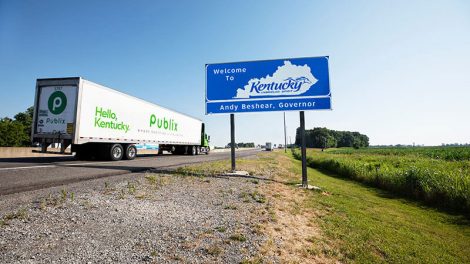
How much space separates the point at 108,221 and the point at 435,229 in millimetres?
9215

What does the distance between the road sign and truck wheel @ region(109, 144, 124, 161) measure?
794 cm

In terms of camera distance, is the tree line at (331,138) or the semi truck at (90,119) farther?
the tree line at (331,138)

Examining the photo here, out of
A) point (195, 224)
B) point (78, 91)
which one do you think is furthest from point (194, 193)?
point (78, 91)

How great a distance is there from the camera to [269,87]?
41.0 feet

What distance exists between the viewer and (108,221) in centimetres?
461

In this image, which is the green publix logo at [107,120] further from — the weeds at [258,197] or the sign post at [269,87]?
the weeds at [258,197]

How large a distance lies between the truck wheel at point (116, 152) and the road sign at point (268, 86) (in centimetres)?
794

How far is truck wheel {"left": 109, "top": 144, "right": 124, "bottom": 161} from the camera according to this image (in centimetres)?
1656

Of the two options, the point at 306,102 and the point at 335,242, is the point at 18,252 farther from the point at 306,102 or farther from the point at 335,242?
the point at 306,102

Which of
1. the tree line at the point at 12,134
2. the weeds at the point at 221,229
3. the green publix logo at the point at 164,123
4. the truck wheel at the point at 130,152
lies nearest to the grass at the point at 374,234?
the weeds at the point at 221,229

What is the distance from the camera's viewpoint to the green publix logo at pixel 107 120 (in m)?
15.4

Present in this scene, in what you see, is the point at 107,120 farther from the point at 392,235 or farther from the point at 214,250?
the point at 392,235

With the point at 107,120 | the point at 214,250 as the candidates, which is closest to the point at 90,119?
the point at 107,120

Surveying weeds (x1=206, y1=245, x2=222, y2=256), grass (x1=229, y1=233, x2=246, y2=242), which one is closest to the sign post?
grass (x1=229, y1=233, x2=246, y2=242)
